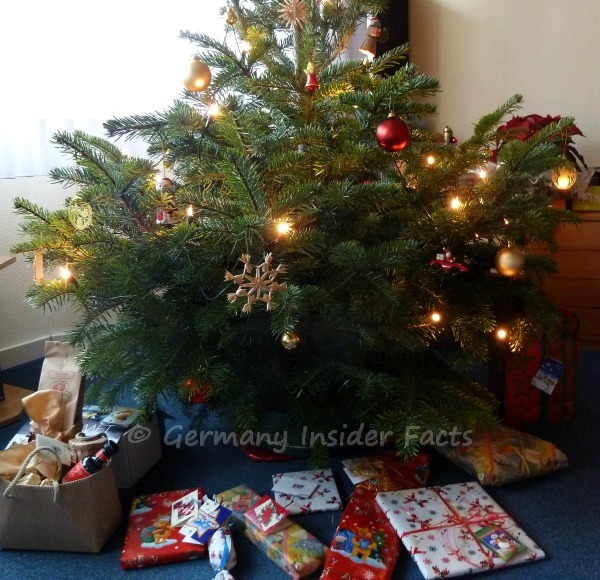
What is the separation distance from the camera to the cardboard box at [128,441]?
3.68 ft

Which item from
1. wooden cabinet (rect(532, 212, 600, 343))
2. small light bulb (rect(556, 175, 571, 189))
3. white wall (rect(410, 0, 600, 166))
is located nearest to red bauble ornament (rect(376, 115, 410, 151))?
small light bulb (rect(556, 175, 571, 189))

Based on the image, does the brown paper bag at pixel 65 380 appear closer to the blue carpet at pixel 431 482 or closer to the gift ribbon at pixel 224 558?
the blue carpet at pixel 431 482

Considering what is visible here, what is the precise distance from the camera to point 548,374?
4.33 feet

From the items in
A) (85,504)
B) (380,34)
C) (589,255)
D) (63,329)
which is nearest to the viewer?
(85,504)

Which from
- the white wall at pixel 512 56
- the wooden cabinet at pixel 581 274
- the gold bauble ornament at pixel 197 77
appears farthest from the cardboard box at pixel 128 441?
the white wall at pixel 512 56

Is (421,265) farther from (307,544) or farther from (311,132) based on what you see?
(307,544)

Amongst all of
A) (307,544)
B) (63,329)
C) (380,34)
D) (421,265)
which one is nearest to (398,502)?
(307,544)

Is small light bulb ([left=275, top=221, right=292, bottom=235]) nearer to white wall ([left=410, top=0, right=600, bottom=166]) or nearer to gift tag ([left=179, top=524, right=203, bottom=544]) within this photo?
gift tag ([left=179, top=524, right=203, bottom=544])

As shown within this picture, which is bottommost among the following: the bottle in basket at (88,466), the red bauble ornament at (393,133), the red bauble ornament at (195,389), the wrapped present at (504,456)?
the wrapped present at (504,456)

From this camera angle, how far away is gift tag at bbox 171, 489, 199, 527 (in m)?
1.00

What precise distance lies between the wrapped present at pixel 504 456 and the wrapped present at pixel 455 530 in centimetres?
5

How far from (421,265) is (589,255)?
101 cm

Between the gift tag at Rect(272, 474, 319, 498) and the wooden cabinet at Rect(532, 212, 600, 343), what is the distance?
1187mm

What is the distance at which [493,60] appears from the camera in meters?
2.27
